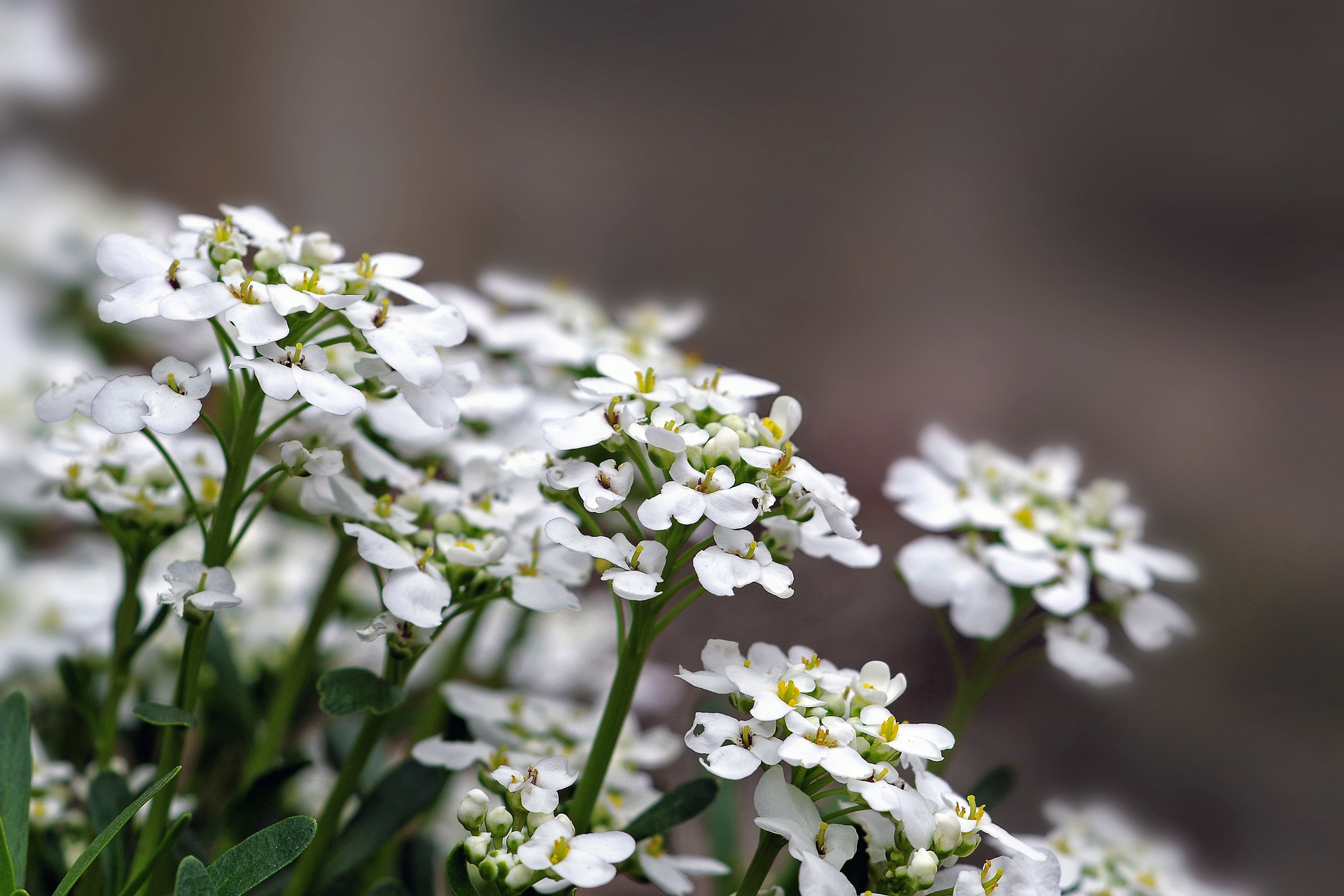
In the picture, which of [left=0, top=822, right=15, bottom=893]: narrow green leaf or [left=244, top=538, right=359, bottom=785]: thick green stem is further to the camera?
[left=244, top=538, right=359, bottom=785]: thick green stem

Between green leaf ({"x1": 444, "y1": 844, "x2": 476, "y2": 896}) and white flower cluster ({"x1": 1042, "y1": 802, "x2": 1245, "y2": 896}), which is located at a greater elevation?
white flower cluster ({"x1": 1042, "y1": 802, "x2": 1245, "y2": 896})

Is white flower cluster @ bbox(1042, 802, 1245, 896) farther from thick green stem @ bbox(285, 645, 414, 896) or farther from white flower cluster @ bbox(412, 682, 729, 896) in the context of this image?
thick green stem @ bbox(285, 645, 414, 896)

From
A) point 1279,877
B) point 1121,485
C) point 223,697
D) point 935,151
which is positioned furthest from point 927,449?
point 935,151

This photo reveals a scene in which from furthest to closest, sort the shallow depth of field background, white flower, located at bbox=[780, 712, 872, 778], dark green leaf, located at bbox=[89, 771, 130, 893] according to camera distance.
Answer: the shallow depth of field background < dark green leaf, located at bbox=[89, 771, 130, 893] < white flower, located at bbox=[780, 712, 872, 778]

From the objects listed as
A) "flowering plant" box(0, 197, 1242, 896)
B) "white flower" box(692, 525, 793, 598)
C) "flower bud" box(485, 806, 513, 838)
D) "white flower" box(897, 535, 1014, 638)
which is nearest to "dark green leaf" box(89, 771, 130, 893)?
"flowering plant" box(0, 197, 1242, 896)

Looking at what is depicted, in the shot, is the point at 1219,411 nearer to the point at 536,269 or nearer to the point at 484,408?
the point at 536,269
